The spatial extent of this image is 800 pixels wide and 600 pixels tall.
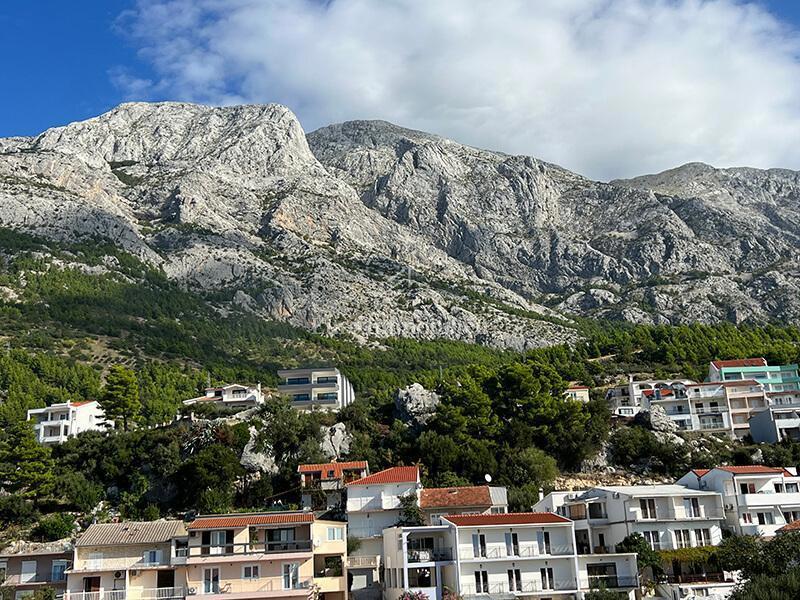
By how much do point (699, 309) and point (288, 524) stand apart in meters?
142

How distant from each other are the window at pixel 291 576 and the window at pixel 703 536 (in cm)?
2661

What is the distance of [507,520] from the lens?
4738 cm

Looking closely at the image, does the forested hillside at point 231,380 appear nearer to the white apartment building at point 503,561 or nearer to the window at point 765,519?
the white apartment building at point 503,561

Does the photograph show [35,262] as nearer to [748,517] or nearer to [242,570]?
[242,570]

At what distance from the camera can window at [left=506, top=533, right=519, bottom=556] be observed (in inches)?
1843

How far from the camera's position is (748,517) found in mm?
55156

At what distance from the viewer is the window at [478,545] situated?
153ft

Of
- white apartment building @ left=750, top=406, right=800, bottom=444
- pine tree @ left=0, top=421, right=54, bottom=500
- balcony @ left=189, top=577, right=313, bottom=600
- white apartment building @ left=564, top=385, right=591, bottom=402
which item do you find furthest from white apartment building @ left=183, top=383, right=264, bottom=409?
white apartment building @ left=750, top=406, right=800, bottom=444

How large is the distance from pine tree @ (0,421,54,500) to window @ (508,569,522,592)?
125 feet

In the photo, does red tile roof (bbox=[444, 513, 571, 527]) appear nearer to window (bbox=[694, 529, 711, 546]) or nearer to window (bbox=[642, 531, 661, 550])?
window (bbox=[642, 531, 661, 550])

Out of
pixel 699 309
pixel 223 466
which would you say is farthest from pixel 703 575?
pixel 699 309

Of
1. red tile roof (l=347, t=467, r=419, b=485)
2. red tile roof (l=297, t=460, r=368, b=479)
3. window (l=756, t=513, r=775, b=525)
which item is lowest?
window (l=756, t=513, r=775, b=525)

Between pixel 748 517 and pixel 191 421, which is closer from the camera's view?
pixel 748 517

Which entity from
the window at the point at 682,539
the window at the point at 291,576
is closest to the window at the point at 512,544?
the window at the point at 291,576
